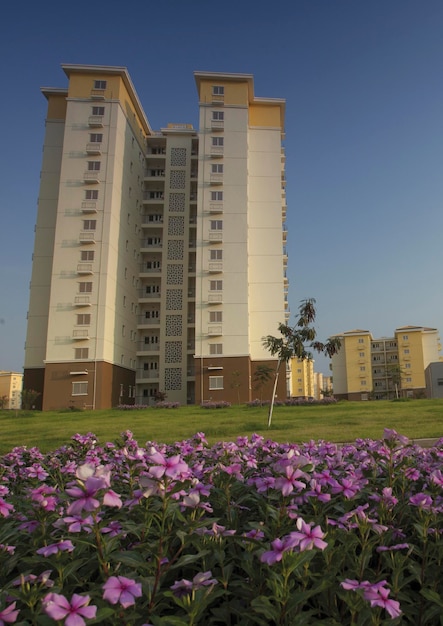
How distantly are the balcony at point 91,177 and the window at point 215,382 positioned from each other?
2018cm

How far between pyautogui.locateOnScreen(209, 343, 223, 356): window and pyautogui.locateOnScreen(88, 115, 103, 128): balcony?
2224cm

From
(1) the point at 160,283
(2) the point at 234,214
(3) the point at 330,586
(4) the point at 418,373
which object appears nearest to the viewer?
(3) the point at 330,586

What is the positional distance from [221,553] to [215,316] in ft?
131

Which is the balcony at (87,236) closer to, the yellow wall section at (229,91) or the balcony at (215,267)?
the balcony at (215,267)

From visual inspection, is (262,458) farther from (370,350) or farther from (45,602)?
(370,350)

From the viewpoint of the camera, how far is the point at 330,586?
5.77 ft

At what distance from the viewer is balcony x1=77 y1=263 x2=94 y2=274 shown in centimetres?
4000

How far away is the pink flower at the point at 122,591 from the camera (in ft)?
4.62

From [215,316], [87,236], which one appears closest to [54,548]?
[215,316]

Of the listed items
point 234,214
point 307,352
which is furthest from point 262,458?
point 234,214

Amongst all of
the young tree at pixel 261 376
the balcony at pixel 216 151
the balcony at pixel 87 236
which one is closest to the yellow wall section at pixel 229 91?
the balcony at pixel 216 151

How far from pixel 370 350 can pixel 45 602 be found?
311 feet

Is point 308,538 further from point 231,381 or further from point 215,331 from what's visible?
point 215,331

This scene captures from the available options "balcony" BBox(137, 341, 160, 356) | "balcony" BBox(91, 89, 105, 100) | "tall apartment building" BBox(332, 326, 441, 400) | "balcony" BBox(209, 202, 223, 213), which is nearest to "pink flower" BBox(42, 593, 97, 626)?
"balcony" BBox(209, 202, 223, 213)
